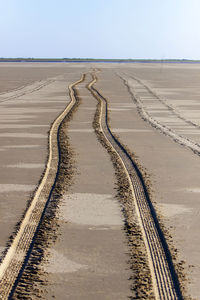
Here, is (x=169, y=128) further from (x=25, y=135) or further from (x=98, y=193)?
(x=98, y=193)

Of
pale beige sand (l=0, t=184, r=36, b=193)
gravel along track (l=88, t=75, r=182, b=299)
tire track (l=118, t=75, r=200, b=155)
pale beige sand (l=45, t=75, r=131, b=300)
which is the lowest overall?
pale beige sand (l=0, t=184, r=36, b=193)

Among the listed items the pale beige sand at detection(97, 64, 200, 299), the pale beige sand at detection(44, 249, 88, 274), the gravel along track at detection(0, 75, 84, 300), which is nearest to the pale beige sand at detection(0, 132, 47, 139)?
the pale beige sand at detection(97, 64, 200, 299)

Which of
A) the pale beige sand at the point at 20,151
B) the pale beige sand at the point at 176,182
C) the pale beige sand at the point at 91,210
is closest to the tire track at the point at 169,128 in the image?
the pale beige sand at the point at 176,182

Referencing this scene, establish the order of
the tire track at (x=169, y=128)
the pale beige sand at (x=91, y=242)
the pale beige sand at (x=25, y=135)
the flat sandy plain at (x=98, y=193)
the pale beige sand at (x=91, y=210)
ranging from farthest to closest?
the pale beige sand at (x=25, y=135), the tire track at (x=169, y=128), the pale beige sand at (x=91, y=210), the flat sandy plain at (x=98, y=193), the pale beige sand at (x=91, y=242)

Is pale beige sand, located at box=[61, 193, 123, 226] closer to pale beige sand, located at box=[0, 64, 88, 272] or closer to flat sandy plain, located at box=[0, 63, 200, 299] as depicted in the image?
flat sandy plain, located at box=[0, 63, 200, 299]

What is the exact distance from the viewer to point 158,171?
31.2 ft

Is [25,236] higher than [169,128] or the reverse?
the reverse

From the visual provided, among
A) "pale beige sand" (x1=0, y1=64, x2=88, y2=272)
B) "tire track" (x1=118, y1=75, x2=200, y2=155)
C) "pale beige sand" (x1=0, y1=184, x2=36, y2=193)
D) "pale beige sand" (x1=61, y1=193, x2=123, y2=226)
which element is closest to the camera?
"pale beige sand" (x1=61, y1=193, x2=123, y2=226)

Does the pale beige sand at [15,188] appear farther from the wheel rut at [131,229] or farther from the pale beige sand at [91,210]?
the pale beige sand at [91,210]

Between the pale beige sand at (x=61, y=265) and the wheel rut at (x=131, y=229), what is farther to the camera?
the pale beige sand at (x=61, y=265)

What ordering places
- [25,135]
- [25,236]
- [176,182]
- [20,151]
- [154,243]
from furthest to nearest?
1. [25,135]
2. [20,151]
3. [176,182]
4. [25,236]
5. [154,243]

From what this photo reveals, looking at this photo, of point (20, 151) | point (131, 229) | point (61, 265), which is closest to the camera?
point (61, 265)

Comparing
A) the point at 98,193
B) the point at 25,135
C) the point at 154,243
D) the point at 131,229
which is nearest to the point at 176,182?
the point at 98,193

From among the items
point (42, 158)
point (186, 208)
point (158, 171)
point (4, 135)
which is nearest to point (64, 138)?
point (4, 135)
